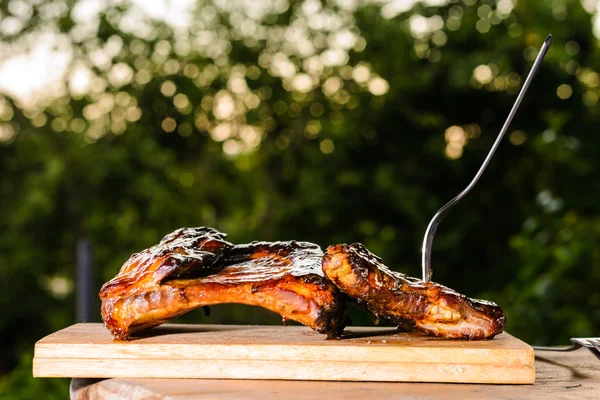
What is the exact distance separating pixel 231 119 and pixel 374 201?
1.52 m

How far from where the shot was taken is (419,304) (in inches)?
74.3

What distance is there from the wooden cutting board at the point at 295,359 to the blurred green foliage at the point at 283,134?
4085 mm

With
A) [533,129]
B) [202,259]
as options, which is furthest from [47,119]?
[202,259]

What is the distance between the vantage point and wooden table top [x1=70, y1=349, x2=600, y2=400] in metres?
1.62

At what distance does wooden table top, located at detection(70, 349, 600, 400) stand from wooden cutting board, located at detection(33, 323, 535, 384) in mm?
23

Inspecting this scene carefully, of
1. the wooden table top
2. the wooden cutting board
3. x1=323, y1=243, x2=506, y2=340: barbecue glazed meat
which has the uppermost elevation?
x1=323, y1=243, x2=506, y2=340: barbecue glazed meat

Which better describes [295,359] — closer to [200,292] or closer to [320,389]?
[320,389]

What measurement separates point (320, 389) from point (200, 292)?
42cm

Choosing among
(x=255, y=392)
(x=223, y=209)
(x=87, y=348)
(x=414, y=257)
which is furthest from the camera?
(x=223, y=209)

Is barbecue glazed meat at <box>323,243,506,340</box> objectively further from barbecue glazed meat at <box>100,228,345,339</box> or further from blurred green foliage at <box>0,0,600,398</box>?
blurred green foliage at <box>0,0,600,398</box>

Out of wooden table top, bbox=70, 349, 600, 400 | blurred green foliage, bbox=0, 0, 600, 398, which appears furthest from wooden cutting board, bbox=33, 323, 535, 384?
blurred green foliage, bbox=0, 0, 600, 398

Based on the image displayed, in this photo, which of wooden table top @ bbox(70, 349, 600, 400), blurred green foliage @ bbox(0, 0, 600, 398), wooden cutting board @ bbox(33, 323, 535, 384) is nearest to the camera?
wooden table top @ bbox(70, 349, 600, 400)

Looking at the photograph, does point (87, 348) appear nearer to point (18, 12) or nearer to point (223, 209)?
point (223, 209)

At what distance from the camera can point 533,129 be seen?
6332 mm
